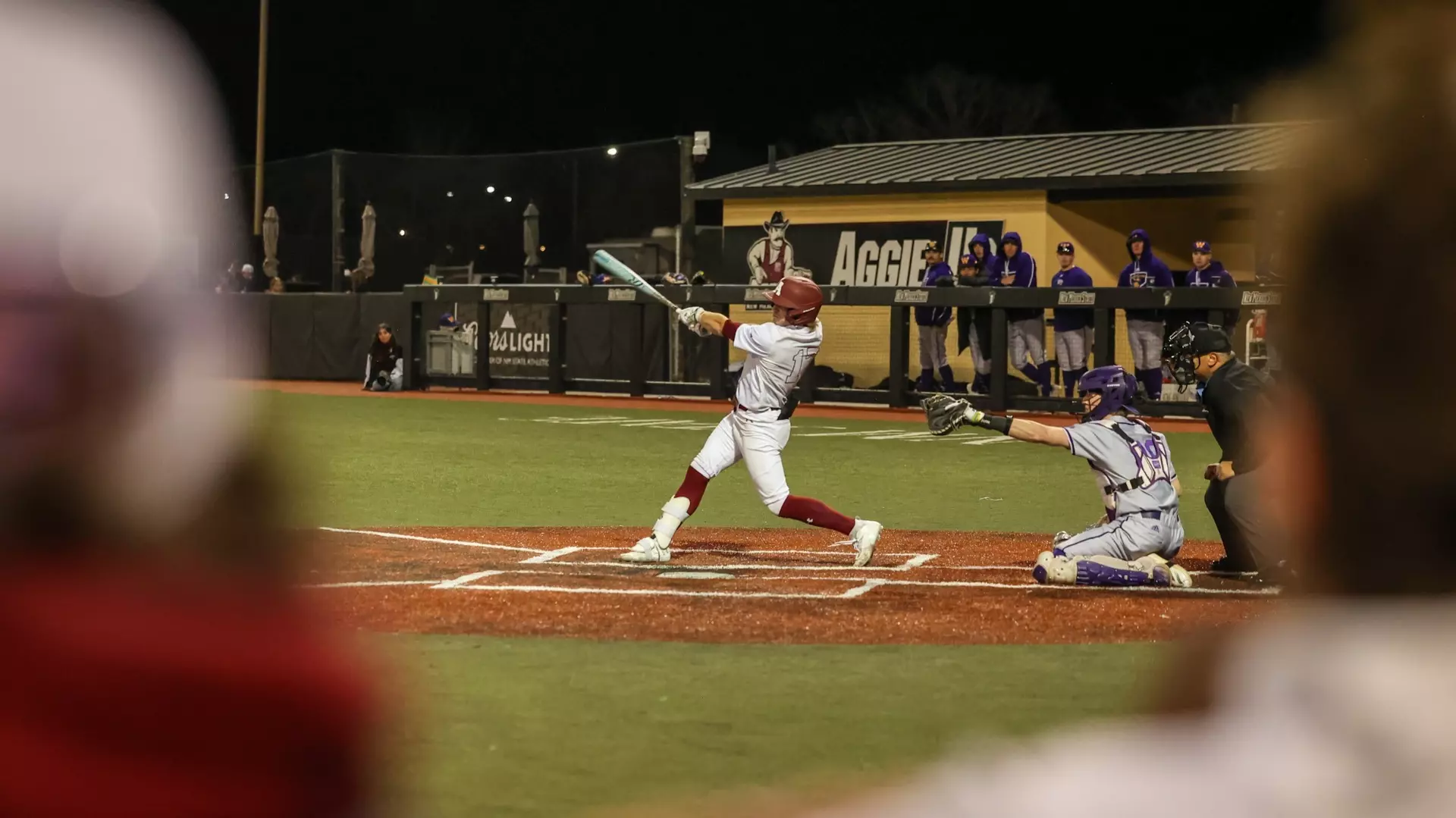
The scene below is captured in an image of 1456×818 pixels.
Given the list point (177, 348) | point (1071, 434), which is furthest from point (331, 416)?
point (177, 348)

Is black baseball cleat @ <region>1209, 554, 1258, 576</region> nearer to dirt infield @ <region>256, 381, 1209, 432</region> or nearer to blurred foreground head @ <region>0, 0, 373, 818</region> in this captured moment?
blurred foreground head @ <region>0, 0, 373, 818</region>

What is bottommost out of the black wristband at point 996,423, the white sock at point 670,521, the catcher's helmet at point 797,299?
the white sock at point 670,521

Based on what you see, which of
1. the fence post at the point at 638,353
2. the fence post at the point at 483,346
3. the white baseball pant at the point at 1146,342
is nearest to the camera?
the white baseball pant at the point at 1146,342

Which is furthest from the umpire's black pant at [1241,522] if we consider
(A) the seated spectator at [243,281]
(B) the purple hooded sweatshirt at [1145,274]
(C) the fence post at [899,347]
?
(C) the fence post at [899,347]

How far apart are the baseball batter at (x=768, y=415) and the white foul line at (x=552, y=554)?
0.41 meters

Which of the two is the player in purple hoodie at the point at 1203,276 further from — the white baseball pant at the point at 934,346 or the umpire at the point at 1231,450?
the umpire at the point at 1231,450

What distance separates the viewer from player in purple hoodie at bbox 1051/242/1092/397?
21953 mm

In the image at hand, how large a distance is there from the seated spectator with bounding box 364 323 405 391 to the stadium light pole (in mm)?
5152

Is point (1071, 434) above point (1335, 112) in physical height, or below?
below

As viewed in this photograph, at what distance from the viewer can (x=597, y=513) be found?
493 inches

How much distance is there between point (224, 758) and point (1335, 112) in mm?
653

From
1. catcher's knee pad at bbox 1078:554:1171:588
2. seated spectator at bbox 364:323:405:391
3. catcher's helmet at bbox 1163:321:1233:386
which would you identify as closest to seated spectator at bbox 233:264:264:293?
catcher's knee pad at bbox 1078:554:1171:588

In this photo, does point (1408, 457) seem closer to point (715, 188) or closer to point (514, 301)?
point (514, 301)

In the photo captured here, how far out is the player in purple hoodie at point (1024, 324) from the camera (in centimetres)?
2227
